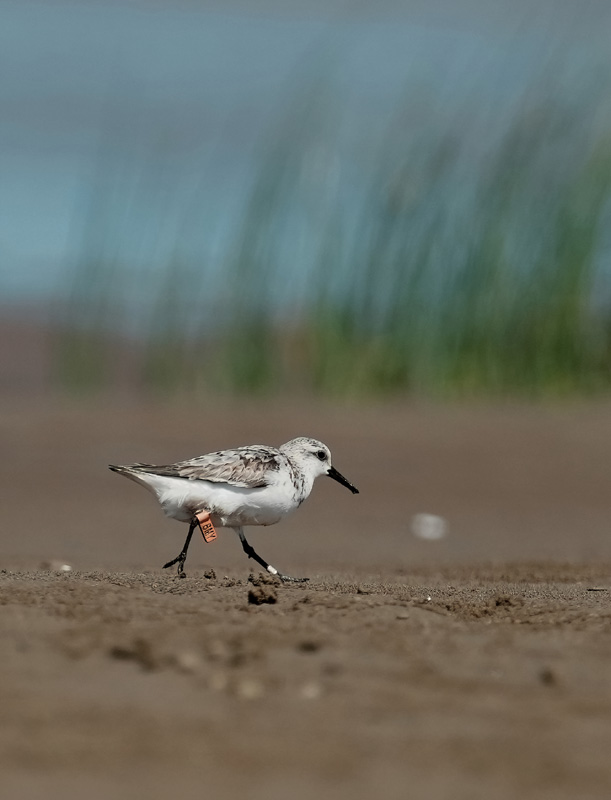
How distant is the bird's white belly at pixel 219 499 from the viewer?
7828 millimetres

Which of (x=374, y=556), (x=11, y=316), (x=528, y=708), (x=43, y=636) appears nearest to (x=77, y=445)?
(x=374, y=556)

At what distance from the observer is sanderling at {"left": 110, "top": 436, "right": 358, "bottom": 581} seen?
25.7 ft

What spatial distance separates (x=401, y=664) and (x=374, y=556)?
5.13 metres

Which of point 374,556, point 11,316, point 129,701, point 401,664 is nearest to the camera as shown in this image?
point 129,701

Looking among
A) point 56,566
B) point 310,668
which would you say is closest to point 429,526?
point 56,566

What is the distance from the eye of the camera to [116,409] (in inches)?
585

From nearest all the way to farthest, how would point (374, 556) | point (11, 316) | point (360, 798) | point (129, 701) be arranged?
point (360, 798) < point (129, 701) < point (374, 556) < point (11, 316)

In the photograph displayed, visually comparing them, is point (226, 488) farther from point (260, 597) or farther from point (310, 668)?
point (310, 668)

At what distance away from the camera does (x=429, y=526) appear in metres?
11.7

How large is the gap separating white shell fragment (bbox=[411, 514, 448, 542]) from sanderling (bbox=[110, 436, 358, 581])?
11.2 ft

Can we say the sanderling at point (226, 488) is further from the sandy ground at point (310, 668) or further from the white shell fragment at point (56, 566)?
the white shell fragment at point (56, 566)

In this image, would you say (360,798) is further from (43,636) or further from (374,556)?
(374,556)

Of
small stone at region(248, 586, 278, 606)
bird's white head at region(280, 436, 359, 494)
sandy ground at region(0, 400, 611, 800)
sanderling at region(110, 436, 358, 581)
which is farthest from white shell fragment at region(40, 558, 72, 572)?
small stone at region(248, 586, 278, 606)

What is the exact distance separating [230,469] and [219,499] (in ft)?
0.53
